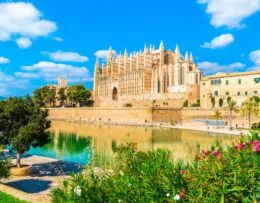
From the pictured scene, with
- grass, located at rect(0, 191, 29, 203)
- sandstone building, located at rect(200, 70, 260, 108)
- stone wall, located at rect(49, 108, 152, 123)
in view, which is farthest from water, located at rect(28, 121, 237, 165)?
stone wall, located at rect(49, 108, 152, 123)

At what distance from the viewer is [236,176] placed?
466 cm

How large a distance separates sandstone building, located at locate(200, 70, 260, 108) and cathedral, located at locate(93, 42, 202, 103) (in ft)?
27.9

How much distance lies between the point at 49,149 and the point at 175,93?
50.1 metres

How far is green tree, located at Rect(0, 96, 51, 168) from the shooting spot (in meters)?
17.0

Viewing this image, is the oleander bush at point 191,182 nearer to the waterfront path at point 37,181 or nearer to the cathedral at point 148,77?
the waterfront path at point 37,181

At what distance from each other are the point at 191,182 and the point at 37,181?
450 inches

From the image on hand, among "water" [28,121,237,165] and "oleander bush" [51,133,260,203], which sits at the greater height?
"oleander bush" [51,133,260,203]

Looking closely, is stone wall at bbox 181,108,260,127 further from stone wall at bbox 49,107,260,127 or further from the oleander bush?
the oleander bush

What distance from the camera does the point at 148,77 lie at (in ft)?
Result: 309

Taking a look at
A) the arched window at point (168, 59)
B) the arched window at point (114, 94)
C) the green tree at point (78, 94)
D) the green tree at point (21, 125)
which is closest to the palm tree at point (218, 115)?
the arched window at point (168, 59)

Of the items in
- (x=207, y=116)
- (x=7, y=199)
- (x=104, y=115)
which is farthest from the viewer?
(x=104, y=115)

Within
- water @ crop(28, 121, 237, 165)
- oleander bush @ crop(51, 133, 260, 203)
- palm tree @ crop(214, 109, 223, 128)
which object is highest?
palm tree @ crop(214, 109, 223, 128)

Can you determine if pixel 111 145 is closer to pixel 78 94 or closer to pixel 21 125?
pixel 21 125

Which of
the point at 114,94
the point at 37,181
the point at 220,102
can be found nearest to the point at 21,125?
the point at 37,181
